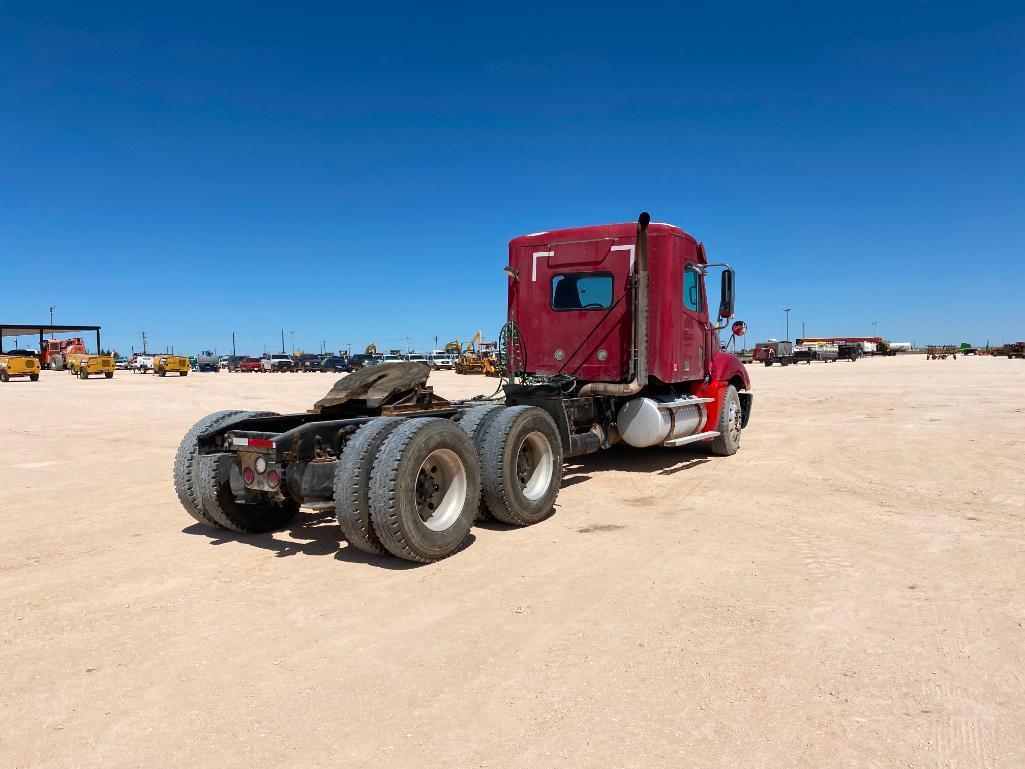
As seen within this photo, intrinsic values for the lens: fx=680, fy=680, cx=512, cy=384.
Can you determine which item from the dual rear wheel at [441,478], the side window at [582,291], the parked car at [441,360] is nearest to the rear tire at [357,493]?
the dual rear wheel at [441,478]

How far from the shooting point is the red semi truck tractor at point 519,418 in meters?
5.11

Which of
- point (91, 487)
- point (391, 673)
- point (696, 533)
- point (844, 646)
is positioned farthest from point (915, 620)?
point (91, 487)

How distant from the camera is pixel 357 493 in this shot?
491 cm

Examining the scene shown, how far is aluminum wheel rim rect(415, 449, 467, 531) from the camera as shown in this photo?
5.46 meters

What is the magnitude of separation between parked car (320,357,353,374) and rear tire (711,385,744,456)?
58854 mm

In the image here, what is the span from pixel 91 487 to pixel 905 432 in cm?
1325

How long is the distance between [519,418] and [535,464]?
0.68m

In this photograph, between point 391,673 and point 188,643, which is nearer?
point 391,673

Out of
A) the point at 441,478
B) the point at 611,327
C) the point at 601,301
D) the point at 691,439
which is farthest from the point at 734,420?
the point at 441,478

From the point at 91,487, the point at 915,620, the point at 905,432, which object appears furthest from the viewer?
the point at 905,432

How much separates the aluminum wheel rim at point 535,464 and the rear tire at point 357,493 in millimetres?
1926

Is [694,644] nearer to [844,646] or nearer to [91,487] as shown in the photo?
[844,646]

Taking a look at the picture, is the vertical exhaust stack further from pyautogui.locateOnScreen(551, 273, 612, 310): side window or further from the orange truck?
the orange truck

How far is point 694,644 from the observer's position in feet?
12.2
